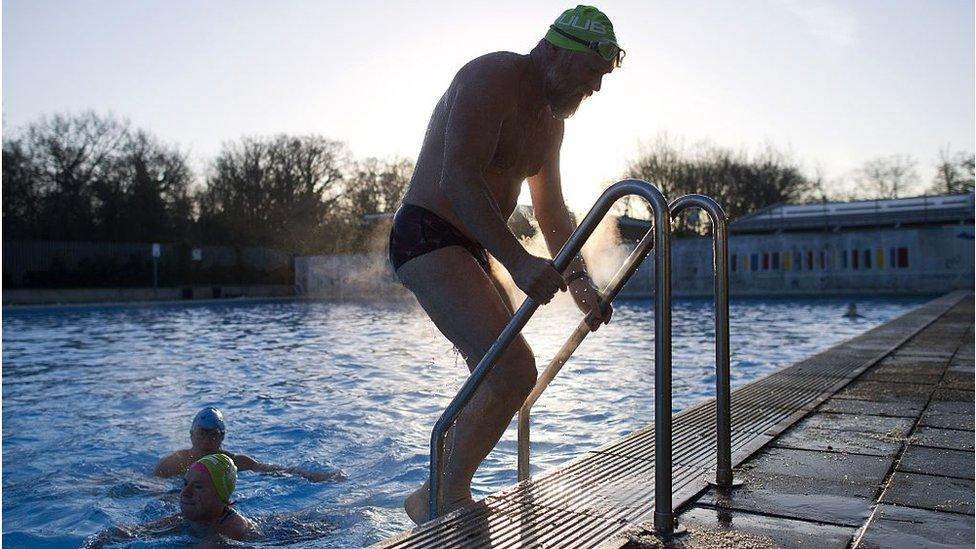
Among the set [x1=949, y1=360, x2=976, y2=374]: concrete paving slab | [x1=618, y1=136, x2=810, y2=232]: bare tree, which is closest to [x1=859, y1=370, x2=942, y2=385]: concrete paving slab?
[x1=949, y1=360, x2=976, y2=374]: concrete paving slab

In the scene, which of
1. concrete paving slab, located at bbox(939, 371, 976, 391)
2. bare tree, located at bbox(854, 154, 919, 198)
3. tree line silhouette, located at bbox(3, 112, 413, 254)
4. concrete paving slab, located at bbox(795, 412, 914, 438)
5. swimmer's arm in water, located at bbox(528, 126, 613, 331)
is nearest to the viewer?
swimmer's arm in water, located at bbox(528, 126, 613, 331)

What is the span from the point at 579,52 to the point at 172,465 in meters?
4.13

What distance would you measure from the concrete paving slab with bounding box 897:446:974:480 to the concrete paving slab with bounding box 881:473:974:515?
82 mm

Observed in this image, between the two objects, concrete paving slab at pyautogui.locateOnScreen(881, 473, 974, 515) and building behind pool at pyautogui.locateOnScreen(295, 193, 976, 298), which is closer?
concrete paving slab at pyautogui.locateOnScreen(881, 473, 974, 515)

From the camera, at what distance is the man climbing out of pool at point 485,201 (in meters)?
2.07

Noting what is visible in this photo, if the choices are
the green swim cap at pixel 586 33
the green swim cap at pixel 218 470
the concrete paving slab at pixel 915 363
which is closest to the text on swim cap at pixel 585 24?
the green swim cap at pixel 586 33

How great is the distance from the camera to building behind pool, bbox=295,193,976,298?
25859 millimetres

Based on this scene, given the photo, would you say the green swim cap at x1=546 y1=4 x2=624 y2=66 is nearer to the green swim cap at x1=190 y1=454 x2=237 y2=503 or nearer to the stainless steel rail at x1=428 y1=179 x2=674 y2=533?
the stainless steel rail at x1=428 y1=179 x2=674 y2=533

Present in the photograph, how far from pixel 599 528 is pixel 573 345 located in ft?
2.55

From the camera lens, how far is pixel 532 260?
6.70ft

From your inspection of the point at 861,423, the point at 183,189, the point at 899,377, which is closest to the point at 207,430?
the point at 861,423

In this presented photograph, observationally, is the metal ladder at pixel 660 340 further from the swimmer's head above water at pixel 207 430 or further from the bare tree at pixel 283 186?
the bare tree at pixel 283 186

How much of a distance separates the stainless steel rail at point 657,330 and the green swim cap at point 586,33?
0.40 m

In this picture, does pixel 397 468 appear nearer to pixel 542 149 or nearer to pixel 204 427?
pixel 204 427
